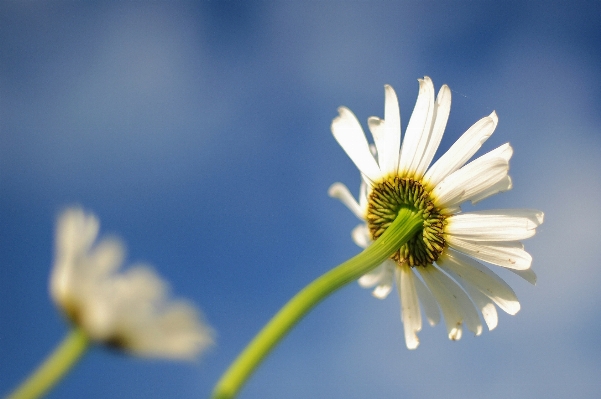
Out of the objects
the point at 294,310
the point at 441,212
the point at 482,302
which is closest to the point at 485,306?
the point at 482,302

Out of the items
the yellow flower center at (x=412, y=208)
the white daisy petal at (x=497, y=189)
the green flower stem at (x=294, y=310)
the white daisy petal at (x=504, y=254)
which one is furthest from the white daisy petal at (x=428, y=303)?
the green flower stem at (x=294, y=310)

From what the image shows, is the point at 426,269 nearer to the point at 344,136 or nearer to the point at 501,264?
the point at 501,264

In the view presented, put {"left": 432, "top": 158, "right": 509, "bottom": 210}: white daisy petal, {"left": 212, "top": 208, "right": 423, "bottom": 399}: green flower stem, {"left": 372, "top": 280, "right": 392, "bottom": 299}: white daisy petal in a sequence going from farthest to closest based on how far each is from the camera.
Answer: {"left": 372, "top": 280, "right": 392, "bottom": 299}: white daisy petal < {"left": 432, "top": 158, "right": 509, "bottom": 210}: white daisy petal < {"left": 212, "top": 208, "right": 423, "bottom": 399}: green flower stem

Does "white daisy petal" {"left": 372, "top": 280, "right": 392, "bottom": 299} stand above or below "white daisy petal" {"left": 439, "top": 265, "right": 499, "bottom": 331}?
above

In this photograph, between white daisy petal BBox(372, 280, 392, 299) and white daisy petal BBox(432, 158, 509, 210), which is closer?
white daisy petal BBox(432, 158, 509, 210)

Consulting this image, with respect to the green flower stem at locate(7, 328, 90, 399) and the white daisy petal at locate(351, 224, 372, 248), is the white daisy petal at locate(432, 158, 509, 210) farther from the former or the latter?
the green flower stem at locate(7, 328, 90, 399)

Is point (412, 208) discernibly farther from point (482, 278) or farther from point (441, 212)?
point (482, 278)

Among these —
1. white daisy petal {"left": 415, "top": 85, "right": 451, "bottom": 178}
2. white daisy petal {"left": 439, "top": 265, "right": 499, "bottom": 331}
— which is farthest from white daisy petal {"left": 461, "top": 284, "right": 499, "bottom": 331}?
white daisy petal {"left": 415, "top": 85, "right": 451, "bottom": 178}
